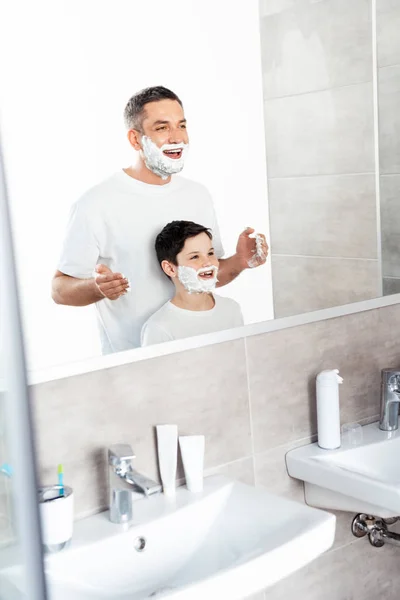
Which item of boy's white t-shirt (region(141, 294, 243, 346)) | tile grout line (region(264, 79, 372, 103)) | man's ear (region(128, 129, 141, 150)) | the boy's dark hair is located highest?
tile grout line (region(264, 79, 372, 103))

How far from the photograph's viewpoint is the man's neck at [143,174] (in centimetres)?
149

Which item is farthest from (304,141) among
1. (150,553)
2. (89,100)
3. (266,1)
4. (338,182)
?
(150,553)

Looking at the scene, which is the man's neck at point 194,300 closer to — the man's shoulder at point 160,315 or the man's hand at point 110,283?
the man's shoulder at point 160,315

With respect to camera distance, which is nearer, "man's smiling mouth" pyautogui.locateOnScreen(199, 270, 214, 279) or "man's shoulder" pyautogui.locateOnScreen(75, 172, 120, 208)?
"man's shoulder" pyautogui.locateOnScreen(75, 172, 120, 208)

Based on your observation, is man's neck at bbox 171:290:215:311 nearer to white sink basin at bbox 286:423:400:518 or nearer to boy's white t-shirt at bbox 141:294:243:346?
boy's white t-shirt at bbox 141:294:243:346

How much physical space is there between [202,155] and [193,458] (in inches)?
24.2

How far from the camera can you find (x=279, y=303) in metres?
1.77

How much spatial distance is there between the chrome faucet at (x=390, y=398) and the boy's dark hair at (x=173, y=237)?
0.61m

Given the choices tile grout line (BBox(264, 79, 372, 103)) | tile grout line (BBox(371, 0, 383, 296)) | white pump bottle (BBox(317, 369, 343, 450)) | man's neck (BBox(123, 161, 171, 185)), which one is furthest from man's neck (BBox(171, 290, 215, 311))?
tile grout line (BBox(371, 0, 383, 296))

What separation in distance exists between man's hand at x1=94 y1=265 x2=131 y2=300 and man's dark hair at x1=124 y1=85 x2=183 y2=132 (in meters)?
0.28

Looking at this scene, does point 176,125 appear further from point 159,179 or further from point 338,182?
point 338,182

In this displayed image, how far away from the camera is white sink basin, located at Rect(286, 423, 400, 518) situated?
5.23 ft

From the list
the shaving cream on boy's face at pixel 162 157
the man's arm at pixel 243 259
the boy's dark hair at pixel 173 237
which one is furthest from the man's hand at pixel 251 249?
the shaving cream on boy's face at pixel 162 157

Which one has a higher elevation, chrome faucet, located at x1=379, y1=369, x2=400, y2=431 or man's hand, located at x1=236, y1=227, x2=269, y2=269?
man's hand, located at x1=236, y1=227, x2=269, y2=269
